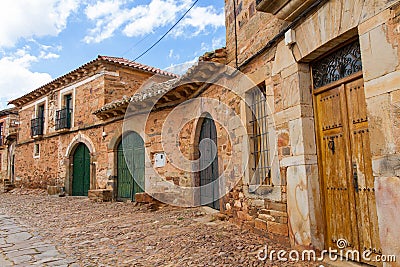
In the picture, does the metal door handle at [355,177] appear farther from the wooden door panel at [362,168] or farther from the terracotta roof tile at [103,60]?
the terracotta roof tile at [103,60]

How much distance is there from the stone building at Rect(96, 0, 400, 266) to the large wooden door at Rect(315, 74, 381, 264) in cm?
1

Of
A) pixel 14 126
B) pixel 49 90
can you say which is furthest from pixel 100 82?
pixel 14 126

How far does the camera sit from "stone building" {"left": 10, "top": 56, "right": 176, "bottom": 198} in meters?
10.9

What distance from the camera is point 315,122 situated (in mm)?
3260

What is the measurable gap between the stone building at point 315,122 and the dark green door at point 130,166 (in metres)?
4.25

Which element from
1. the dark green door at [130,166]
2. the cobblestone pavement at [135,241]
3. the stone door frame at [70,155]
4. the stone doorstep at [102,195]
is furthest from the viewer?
the stone door frame at [70,155]

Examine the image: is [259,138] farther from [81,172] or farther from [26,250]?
[81,172]

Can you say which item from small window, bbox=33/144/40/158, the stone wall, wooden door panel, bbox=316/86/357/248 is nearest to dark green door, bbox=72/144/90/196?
Result: the stone wall

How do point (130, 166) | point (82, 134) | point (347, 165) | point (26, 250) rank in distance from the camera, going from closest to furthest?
1. point (347, 165)
2. point (26, 250)
3. point (130, 166)
4. point (82, 134)

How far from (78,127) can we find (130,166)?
406 centimetres

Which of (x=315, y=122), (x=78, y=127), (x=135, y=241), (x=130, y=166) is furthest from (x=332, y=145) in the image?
(x=78, y=127)

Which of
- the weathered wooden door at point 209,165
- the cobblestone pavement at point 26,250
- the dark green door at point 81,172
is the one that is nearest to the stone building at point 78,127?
the dark green door at point 81,172

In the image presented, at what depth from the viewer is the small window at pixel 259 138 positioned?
163 inches

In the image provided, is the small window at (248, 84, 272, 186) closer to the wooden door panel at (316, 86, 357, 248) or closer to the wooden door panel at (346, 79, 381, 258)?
the wooden door panel at (316, 86, 357, 248)
